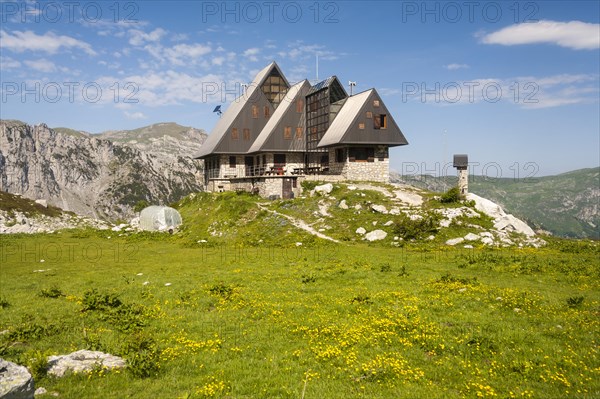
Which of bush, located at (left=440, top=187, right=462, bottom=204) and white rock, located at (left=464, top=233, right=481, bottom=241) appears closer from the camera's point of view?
white rock, located at (left=464, top=233, right=481, bottom=241)

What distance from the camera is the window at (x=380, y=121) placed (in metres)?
54.5

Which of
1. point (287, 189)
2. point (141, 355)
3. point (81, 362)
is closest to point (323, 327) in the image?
point (141, 355)

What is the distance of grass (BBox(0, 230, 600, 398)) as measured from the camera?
10164mm

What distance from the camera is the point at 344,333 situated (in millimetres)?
13508

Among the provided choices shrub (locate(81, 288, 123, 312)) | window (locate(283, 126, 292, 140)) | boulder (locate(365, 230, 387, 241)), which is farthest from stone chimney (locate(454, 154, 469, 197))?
shrub (locate(81, 288, 123, 312))

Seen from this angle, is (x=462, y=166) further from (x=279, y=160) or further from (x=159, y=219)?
(x=159, y=219)

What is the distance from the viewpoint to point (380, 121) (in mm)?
55031

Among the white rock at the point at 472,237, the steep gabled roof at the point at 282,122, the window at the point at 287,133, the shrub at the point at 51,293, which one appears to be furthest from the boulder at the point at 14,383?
the window at the point at 287,133

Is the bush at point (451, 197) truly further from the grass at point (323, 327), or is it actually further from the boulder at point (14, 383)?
the boulder at point (14, 383)

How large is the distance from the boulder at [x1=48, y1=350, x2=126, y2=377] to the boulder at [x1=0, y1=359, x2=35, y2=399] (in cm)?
338

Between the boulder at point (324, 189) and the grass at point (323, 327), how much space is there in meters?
20.5

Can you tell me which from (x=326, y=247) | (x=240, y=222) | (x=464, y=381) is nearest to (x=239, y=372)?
(x=464, y=381)

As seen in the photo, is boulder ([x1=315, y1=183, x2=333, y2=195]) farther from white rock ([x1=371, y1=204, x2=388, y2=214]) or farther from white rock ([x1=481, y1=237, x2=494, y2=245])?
white rock ([x1=481, y1=237, x2=494, y2=245])

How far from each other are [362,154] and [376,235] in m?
21.4
